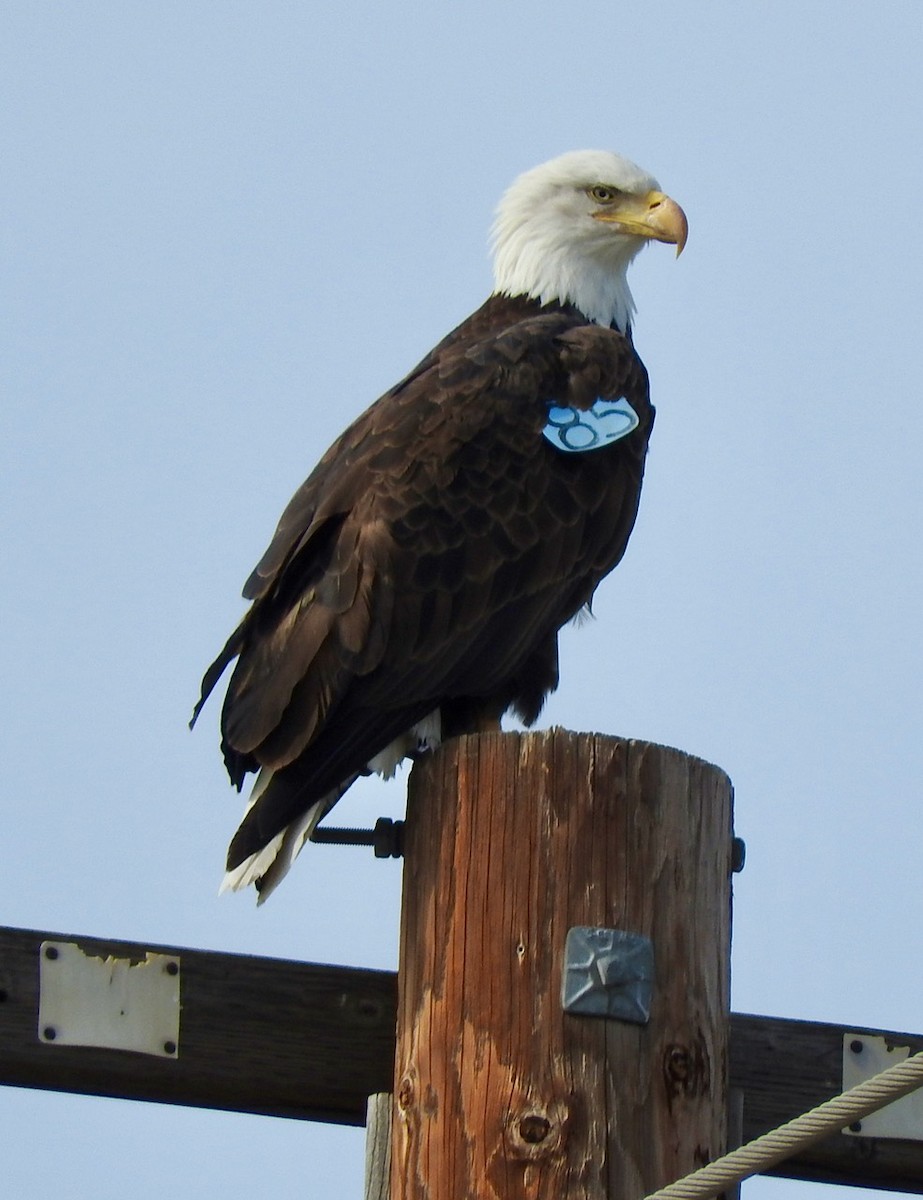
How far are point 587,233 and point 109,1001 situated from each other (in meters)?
3.68

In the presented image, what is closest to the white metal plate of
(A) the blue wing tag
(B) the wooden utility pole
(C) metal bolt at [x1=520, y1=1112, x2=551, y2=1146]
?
(B) the wooden utility pole

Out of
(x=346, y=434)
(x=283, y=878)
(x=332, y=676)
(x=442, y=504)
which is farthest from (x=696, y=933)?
(x=346, y=434)

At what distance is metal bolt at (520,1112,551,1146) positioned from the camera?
3.25m

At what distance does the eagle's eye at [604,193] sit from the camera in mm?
6766

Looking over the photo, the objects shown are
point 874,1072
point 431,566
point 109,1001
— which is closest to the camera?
point 109,1001

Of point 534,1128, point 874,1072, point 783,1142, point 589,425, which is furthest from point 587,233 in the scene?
point 783,1142

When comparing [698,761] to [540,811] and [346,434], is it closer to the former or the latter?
[540,811]

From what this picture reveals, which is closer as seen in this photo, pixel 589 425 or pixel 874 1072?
pixel 874 1072

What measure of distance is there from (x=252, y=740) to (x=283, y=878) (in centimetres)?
33

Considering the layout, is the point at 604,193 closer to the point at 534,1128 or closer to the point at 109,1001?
the point at 109,1001

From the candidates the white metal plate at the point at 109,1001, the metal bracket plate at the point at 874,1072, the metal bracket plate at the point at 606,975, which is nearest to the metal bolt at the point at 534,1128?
the metal bracket plate at the point at 606,975

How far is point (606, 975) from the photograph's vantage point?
328 centimetres

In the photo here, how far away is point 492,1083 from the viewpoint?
3301mm

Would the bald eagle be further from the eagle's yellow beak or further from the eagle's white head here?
the eagle's yellow beak
